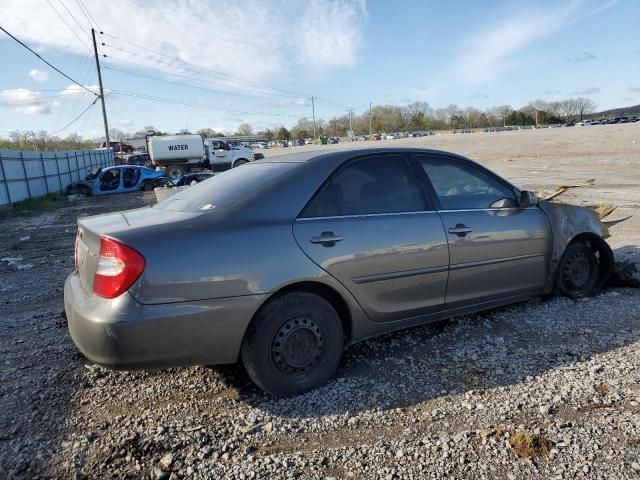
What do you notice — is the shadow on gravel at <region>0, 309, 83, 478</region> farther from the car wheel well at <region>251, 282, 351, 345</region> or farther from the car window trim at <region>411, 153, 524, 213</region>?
the car window trim at <region>411, 153, 524, 213</region>

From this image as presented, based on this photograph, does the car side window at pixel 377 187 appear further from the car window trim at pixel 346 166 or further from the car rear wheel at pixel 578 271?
the car rear wheel at pixel 578 271

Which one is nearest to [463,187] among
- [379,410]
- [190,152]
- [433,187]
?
[433,187]

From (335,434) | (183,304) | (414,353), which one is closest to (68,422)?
(183,304)

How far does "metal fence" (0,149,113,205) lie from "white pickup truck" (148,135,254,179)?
4851mm

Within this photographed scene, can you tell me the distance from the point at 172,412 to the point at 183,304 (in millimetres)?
790

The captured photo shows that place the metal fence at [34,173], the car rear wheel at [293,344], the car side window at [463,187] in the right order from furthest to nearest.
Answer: the metal fence at [34,173], the car side window at [463,187], the car rear wheel at [293,344]

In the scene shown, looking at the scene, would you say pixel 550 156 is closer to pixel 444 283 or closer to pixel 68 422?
pixel 444 283

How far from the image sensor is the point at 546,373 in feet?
10.9

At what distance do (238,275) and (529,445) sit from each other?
1843mm

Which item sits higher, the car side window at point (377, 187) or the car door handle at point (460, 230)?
the car side window at point (377, 187)

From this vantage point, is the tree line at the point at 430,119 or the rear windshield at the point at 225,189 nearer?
the rear windshield at the point at 225,189

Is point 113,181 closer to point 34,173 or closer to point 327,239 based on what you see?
point 34,173

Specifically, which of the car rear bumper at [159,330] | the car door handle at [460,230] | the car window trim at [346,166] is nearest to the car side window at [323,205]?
the car window trim at [346,166]

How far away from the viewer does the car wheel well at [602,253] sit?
15.3 ft
